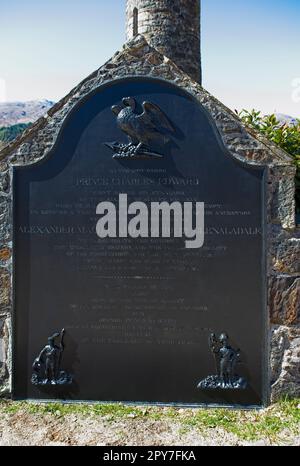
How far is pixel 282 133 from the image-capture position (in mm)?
4723

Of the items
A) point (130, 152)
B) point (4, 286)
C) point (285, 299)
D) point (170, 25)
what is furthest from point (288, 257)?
point (170, 25)

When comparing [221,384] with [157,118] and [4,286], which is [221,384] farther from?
[157,118]

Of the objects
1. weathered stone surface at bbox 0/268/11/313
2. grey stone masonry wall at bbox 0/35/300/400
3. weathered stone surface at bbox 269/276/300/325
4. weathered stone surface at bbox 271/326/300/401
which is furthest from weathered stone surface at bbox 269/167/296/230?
weathered stone surface at bbox 0/268/11/313

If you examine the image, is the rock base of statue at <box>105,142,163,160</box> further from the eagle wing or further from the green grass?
the green grass

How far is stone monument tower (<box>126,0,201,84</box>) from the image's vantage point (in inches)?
334

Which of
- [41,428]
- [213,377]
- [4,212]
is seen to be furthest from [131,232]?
[41,428]

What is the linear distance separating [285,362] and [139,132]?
2.58 m

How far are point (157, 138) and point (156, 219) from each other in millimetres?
780

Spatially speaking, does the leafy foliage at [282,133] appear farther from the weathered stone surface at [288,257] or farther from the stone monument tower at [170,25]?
the stone monument tower at [170,25]

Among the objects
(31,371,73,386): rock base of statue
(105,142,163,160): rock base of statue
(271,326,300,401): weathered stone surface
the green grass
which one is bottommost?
the green grass

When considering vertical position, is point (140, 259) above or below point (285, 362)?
above

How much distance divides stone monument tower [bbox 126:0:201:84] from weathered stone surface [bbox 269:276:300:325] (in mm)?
6824

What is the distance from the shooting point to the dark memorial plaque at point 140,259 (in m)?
3.43

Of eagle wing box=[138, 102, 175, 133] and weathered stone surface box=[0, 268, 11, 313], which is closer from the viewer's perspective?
eagle wing box=[138, 102, 175, 133]
